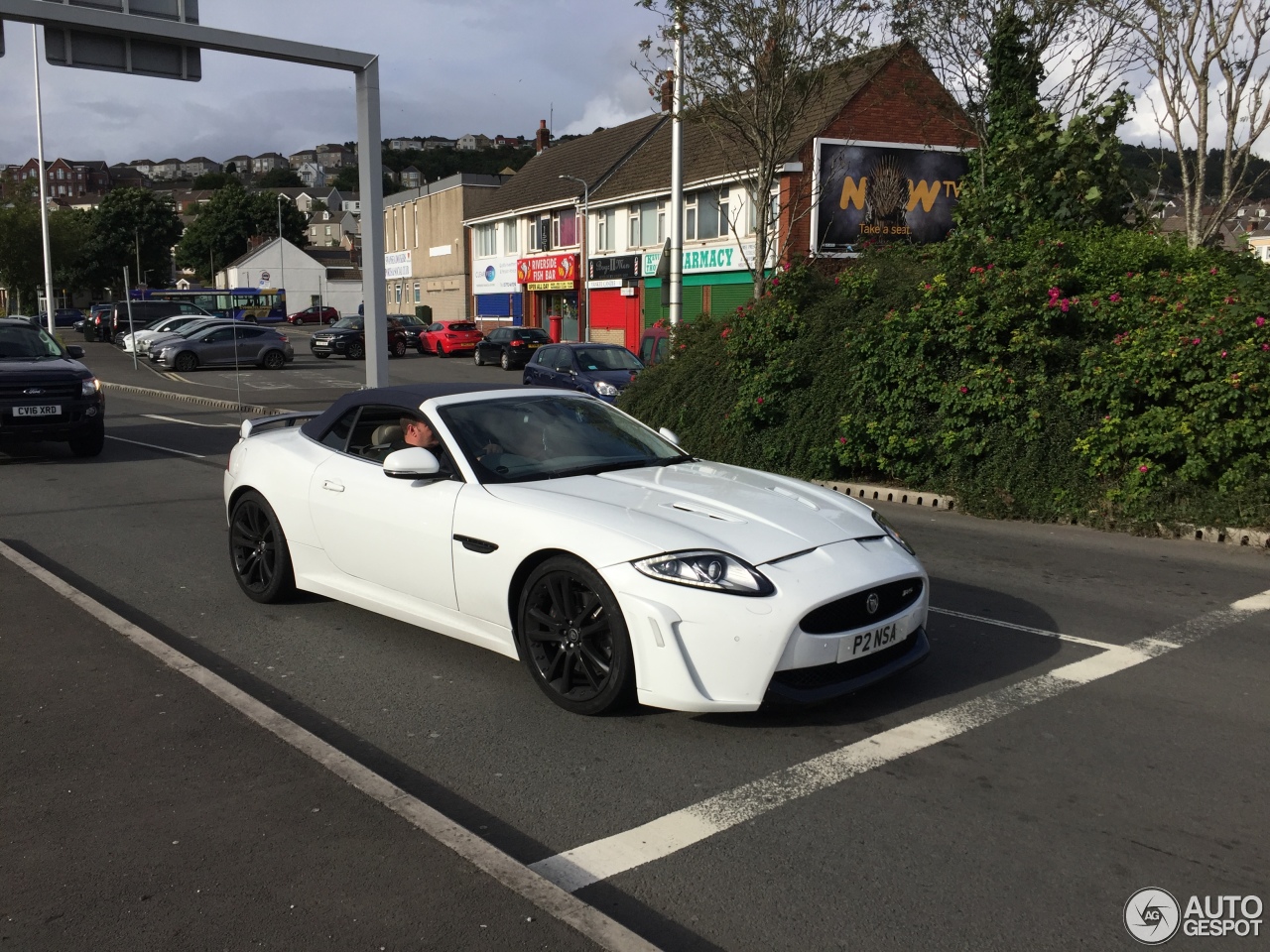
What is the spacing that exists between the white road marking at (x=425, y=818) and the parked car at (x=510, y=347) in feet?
110

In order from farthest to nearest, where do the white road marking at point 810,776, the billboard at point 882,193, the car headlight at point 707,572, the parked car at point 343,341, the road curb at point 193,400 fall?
the parked car at point 343,341 < the billboard at point 882,193 < the road curb at point 193,400 < the car headlight at point 707,572 < the white road marking at point 810,776

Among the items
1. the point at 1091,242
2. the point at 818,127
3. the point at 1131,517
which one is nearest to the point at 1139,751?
the point at 1131,517

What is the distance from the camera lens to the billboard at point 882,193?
3294 centimetres

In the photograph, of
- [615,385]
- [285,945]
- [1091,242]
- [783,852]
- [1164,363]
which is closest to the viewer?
[285,945]

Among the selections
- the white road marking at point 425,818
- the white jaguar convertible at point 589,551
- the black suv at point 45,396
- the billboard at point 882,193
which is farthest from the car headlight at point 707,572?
the billboard at point 882,193

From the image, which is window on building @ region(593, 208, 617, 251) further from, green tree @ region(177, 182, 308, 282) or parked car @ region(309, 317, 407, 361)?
green tree @ region(177, 182, 308, 282)

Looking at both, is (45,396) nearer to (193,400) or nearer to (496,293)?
(193,400)

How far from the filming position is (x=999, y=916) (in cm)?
323

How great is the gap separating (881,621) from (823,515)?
666 mm

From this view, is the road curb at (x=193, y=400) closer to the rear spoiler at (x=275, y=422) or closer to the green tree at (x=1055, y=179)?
the green tree at (x=1055, y=179)

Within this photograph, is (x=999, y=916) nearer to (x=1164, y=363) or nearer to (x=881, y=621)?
(x=881, y=621)

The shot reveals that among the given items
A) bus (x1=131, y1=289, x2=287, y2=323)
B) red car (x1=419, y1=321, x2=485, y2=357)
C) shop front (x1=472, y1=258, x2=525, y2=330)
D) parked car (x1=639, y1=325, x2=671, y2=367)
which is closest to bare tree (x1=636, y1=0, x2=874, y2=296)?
parked car (x1=639, y1=325, x2=671, y2=367)

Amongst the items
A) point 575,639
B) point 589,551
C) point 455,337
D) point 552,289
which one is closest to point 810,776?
point 575,639

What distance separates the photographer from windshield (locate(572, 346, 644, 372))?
20.3 metres
